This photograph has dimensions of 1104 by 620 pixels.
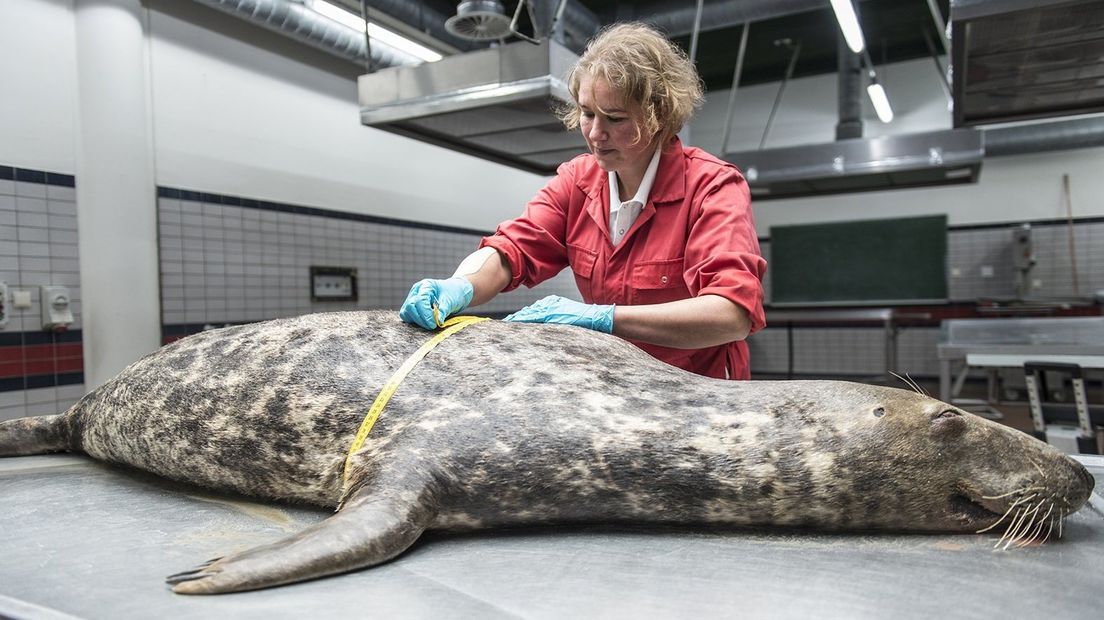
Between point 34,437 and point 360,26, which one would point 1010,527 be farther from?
point 360,26

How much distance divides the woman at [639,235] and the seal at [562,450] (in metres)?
0.16

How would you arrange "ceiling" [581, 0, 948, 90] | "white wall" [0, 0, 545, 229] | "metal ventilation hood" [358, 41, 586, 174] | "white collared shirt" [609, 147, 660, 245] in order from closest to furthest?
"white collared shirt" [609, 147, 660, 245] < "metal ventilation hood" [358, 41, 586, 174] < "white wall" [0, 0, 545, 229] < "ceiling" [581, 0, 948, 90]

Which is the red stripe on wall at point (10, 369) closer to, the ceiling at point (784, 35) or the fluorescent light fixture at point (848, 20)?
the ceiling at point (784, 35)

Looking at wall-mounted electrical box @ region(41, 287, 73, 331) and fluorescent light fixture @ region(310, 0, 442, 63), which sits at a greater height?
fluorescent light fixture @ region(310, 0, 442, 63)

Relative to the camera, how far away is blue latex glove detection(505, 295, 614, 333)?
→ 180 cm

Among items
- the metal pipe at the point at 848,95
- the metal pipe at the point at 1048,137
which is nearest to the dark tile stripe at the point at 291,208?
the metal pipe at the point at 848,95

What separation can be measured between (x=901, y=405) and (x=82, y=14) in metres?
4.99

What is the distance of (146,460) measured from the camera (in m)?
1.85

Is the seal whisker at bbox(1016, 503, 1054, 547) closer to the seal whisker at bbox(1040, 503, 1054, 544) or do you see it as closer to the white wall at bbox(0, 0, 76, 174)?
the seal whisker at bbox(1040, 503, 1054, 544)

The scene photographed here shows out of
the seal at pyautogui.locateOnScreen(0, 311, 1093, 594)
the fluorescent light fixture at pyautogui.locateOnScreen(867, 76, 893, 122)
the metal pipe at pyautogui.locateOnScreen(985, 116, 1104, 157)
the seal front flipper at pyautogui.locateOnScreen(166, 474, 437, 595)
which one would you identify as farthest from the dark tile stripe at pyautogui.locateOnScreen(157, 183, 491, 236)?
the metal pipe at pyautogui.locateOnScreen(985, 116, 1104, 157)

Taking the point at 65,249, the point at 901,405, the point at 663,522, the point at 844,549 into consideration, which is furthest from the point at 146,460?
the point at 65,249

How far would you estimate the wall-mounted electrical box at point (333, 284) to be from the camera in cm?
588

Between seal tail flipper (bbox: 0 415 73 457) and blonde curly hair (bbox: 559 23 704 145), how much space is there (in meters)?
1.87

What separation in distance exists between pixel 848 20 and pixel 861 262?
258 inches
